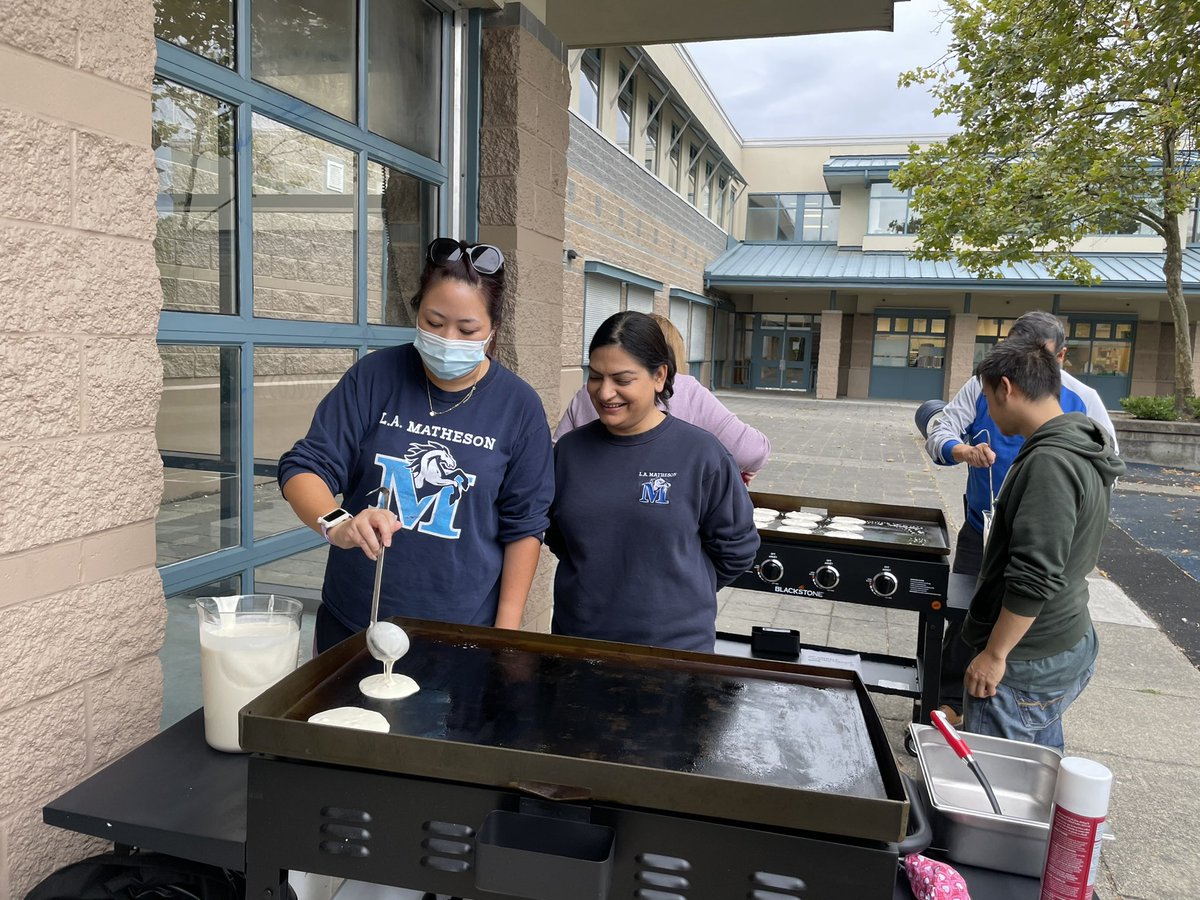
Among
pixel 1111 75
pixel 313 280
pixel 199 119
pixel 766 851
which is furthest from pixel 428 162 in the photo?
pixel 1111 75

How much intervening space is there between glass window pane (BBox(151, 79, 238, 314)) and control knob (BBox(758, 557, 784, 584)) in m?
2.33

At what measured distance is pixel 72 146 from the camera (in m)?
1.70

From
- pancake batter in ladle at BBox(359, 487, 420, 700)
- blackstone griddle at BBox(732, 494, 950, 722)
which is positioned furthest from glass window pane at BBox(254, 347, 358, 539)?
blackstone griddle at BBox(732, 494, 950, 722)

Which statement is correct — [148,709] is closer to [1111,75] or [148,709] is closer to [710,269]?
[1111,75]

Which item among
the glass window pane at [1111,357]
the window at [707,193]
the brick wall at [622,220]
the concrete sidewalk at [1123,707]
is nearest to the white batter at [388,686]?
the concrete sidewalk at [1123,707]

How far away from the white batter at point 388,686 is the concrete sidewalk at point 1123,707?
8.84 feet

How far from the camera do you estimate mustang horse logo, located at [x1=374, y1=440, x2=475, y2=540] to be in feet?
6.88

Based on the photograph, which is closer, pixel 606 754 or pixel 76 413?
pixel 606 754

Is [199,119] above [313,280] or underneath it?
above

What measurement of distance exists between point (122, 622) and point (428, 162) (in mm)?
2444

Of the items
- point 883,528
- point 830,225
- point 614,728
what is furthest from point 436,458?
point 830,225

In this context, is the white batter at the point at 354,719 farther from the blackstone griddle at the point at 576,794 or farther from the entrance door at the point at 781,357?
the entrance door at the point at 781,357

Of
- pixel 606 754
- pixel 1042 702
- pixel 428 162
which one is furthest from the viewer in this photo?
pixel 428 162

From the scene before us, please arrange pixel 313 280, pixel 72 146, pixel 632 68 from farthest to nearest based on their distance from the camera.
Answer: pixel 632 68 → pixel 313 280 → pixel 72 146
